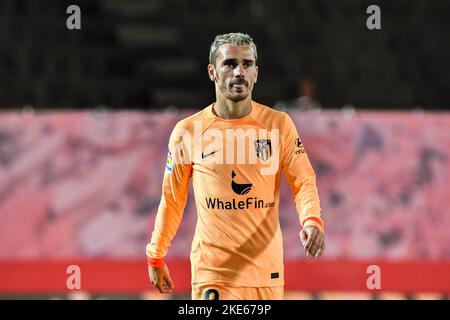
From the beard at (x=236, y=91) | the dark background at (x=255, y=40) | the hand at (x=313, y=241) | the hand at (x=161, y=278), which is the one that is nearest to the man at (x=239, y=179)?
the beard at (x=236, y=91)

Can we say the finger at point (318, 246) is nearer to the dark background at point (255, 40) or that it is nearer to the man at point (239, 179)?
the man at point (239, 179)

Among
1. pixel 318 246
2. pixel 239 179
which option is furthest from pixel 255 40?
pixel 318 246

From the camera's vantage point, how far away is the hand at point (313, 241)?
16.8 ft

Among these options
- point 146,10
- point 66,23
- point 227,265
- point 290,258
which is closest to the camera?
point 227,265

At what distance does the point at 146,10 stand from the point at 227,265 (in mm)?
10129

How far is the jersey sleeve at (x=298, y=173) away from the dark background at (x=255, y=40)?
837cm

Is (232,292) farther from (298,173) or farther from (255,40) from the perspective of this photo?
(255,40)

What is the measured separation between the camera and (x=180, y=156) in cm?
561

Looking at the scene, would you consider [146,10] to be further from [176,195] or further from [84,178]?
[176,195]

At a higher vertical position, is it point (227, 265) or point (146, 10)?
point (146, 10)

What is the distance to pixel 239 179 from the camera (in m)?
5.42

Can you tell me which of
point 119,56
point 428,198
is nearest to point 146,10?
point 119,56

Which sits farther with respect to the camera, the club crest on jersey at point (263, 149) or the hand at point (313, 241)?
the club crest on jersey at point (263, 149)

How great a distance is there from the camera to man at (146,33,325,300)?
5.40 metres
